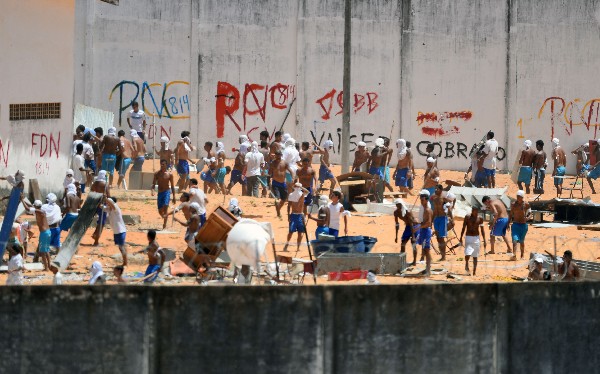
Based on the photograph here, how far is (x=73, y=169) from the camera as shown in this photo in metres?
29.5

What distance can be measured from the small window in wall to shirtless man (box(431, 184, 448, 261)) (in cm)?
713

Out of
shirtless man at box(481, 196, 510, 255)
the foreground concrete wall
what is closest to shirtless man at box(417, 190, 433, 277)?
shirtless man at box(481, 196, 510, 255)

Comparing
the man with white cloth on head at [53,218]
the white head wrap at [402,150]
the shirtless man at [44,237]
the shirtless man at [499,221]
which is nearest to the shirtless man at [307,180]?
the shirtless man at [499,221]

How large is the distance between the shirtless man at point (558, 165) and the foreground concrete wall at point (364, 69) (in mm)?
2392

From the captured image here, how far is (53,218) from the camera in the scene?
24531mm

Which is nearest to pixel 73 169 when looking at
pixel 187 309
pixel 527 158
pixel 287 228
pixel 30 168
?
pixel 30 168

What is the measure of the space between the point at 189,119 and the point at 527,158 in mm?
8786

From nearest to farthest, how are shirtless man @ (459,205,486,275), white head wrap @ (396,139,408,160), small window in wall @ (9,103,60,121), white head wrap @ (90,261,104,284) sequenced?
1. white head wrap @ (90,261,104,284)
2. shirtless man @ (459,205,486,275)
3. small window in wall @ (9,103,60,121)
4. white head wrap @ (396,139,408,160)

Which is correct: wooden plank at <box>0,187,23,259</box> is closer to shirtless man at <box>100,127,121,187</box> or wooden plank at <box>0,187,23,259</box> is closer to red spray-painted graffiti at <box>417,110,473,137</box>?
shirtless man at <box>100,127,121,187</box>

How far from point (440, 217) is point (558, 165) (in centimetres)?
1061

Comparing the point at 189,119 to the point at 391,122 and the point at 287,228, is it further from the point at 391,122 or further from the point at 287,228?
the point at 287,228

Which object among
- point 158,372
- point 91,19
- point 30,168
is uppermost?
point 91,19

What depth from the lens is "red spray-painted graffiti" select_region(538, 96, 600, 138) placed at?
3888 cm

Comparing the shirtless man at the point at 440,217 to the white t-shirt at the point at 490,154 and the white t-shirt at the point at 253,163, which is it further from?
the white t-shirt at the point at 490,154
